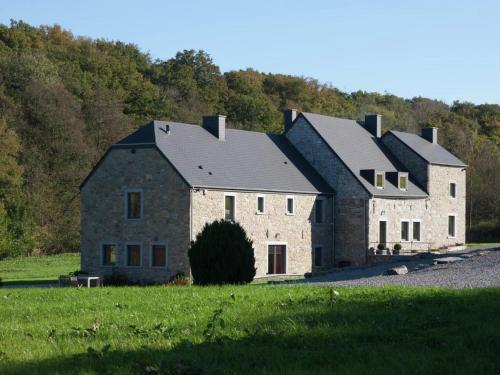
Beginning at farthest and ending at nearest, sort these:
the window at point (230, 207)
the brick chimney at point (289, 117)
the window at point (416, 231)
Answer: the brick chimney at point (289, 117)
the window at point (416, 231)
the window at point (230, 207)

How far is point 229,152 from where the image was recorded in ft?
154

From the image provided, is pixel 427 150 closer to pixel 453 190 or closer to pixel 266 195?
pixel 453 190

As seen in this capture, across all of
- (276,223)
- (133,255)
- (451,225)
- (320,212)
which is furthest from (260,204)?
(451,225)

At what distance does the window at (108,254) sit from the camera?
44719 mm

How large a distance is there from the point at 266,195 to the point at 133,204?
22.9 ft

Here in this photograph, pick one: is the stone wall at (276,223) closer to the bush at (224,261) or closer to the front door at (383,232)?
the front door at (383,232)

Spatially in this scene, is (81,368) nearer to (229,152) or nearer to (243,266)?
(243,266)

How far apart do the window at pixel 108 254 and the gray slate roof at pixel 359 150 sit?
14.1m

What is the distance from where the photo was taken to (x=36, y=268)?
52062 mm

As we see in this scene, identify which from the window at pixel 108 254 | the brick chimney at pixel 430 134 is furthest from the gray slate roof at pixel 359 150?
the window at pixel 108 254

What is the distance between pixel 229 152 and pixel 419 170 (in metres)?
15.0

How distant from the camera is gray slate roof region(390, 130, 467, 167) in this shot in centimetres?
5697

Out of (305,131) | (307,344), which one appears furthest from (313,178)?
(307,344)

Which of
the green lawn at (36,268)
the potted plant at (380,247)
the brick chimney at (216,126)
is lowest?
the green lawn at (36,268)
